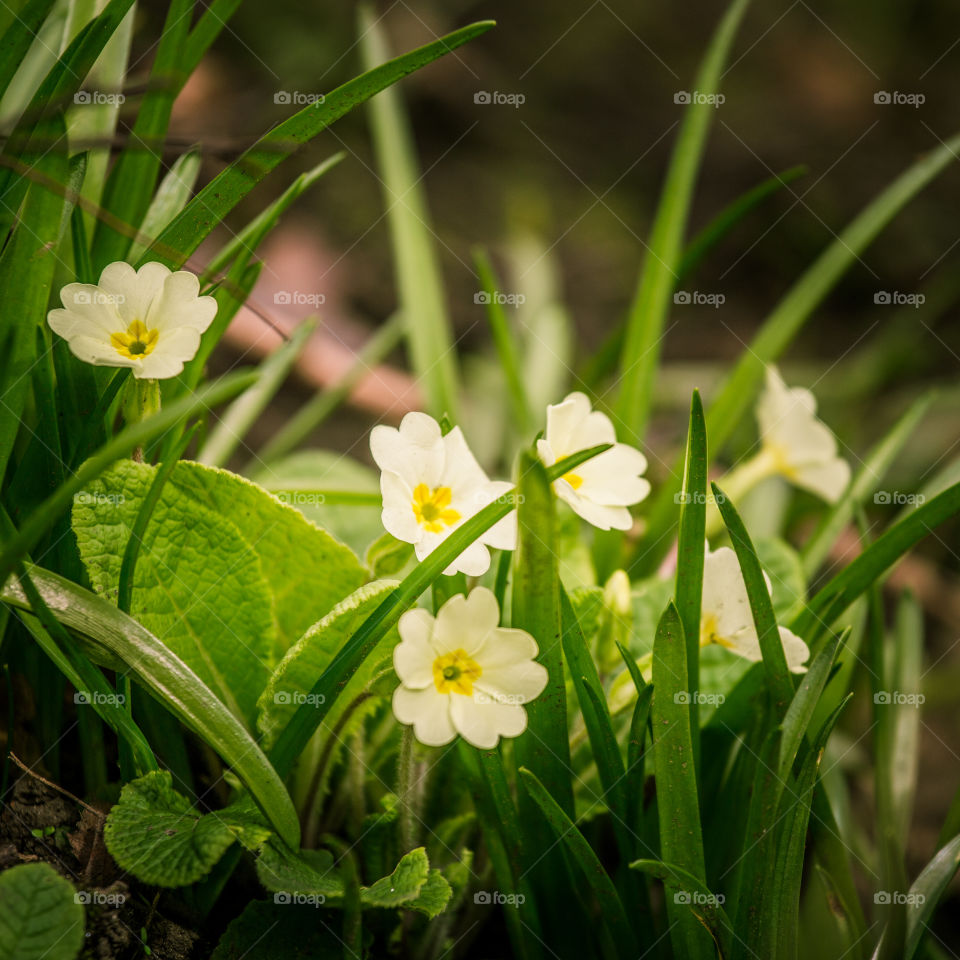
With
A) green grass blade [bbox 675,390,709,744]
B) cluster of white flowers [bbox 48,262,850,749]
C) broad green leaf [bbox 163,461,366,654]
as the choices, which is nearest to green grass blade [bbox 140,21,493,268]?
cluster of white flowers [bbox 48,262,850,749]

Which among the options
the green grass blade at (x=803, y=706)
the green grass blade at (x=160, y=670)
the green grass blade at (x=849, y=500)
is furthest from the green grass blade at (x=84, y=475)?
the green grass blade at (x=849, y=500)

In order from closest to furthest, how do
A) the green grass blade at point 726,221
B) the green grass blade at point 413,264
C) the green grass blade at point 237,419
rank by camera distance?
the green grass blade at point 237,419 → the green grass blade at point 726,221 → the green grass blade at point 413,264

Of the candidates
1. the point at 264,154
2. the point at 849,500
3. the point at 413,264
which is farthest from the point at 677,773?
the point at 413,264

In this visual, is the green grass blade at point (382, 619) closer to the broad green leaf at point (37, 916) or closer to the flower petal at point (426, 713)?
the flower petal at point (426, 713)

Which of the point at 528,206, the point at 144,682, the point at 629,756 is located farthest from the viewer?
the point at 528,206

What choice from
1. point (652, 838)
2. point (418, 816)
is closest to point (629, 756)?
point (652, 838)

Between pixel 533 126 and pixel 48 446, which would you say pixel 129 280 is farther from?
pixel 533 126
